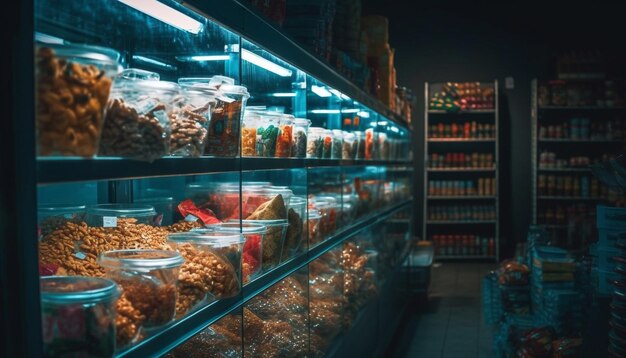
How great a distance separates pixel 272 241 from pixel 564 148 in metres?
8.78

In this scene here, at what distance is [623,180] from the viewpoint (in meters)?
2.74

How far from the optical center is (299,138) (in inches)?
110

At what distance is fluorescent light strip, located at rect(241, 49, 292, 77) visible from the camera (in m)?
2.28

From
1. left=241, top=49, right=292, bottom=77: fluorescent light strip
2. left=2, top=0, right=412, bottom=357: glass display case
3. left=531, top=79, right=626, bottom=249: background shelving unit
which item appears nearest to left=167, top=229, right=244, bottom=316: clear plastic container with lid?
left=2, top=0, right=412, bottom=357: glass display case

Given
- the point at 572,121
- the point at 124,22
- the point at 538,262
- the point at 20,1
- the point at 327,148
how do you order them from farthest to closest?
the point at 572,121 → the point at 538,262 → the point at 327,148 → the point at 124,22 → the point at 20,1

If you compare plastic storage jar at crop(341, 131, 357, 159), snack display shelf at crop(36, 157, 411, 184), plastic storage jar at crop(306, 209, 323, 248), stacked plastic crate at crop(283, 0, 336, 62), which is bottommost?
plastic storage jar at crop(306, 209, 323, 248)

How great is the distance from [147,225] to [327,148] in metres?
1.56

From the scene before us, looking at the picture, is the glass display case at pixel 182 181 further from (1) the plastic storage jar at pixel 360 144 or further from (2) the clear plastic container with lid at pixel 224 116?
(1) the plastic storage jar at pixel 360 144

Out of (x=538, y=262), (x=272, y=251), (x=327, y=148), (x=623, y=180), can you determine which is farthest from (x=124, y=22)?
(x=538, y=262)

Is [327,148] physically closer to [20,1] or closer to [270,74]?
[270,74]

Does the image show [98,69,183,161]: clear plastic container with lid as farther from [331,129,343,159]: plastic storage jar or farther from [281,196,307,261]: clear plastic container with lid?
[331,129,343,159]: plastic storage jar

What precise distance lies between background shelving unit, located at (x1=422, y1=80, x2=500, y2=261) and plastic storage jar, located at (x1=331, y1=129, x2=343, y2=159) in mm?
6368

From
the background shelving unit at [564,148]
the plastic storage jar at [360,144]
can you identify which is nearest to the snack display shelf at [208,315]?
the plastic storage jar at [360,144]

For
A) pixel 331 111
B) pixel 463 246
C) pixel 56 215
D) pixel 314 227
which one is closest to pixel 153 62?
pixel 56 215
